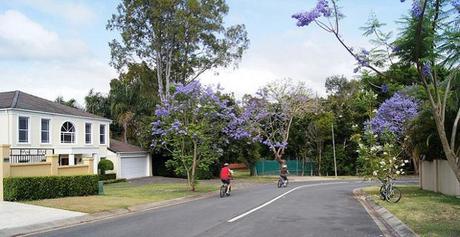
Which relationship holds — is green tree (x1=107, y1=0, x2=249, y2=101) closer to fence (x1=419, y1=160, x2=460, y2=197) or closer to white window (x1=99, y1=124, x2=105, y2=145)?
white window (x1=99, y1=124, x2=105, y2=145)

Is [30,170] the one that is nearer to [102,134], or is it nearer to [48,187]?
[48,187]

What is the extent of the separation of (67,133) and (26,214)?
2513 centimetres

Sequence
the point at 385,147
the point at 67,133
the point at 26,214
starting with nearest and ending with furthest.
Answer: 1. the point at 26,214
2. the point at 385,147
3. the point at 67,133

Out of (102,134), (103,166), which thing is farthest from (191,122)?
(102,134)

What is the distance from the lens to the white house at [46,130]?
3594cm

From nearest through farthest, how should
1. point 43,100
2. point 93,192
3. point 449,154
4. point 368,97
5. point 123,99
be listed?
point 449,154, point 93,192, point 368,97, point 43,100, point 123,99

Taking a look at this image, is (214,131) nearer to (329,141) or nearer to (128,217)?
(128,217)

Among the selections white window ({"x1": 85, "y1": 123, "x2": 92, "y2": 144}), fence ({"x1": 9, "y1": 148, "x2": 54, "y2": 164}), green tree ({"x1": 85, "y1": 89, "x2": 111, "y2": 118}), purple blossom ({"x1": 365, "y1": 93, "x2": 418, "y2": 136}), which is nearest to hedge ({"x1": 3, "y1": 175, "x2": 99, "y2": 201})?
fence ({"x1": 9, "y1": 148, "x2": 54, "y2": 164})

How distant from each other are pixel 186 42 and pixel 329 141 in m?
24.2

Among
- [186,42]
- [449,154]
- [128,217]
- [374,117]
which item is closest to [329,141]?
[186,42]

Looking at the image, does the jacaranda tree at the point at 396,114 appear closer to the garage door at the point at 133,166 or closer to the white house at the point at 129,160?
the white house at the point at 129,160

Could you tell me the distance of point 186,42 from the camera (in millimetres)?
47719

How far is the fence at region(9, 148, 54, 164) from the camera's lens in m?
33.9

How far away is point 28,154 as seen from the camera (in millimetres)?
36000
